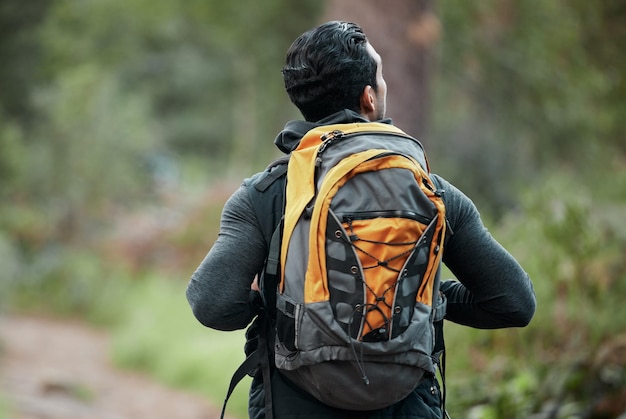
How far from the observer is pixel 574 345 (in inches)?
254

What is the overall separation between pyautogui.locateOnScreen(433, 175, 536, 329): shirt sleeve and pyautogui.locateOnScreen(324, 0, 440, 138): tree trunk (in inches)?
211

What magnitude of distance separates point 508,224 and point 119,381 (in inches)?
225

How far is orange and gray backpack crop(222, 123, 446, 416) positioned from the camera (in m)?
2.36

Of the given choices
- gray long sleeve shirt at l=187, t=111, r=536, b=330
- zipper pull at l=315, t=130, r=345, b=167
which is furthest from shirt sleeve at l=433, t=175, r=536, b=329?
zipper pull at l=315, t=130, r=345, b=167

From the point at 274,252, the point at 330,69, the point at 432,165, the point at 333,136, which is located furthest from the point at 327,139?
the point at 432,165

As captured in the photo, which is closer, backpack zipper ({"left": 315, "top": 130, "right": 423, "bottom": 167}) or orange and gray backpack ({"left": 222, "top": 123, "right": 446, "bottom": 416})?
orange and gray backpack ({"left": 222, "top": 123, "right": 446, "bottom": 416})

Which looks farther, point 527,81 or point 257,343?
point 527,81

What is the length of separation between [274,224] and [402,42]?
18.5ft

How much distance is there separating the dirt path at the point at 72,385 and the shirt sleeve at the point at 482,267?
6307 millimetres

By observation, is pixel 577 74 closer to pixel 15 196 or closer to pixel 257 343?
pixel 15 196

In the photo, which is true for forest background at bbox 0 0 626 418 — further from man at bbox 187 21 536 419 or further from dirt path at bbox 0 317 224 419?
man at bbox 187 21 536 419

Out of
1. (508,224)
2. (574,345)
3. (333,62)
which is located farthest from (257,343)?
(508,224)

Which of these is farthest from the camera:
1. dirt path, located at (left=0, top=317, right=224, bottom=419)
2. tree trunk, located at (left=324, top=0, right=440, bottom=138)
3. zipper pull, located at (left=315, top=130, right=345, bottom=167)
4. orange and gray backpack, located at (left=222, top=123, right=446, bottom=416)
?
dirt path, located at (left=0, top=317, right=224, bottom=419)

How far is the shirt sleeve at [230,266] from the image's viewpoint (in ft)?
8.31
